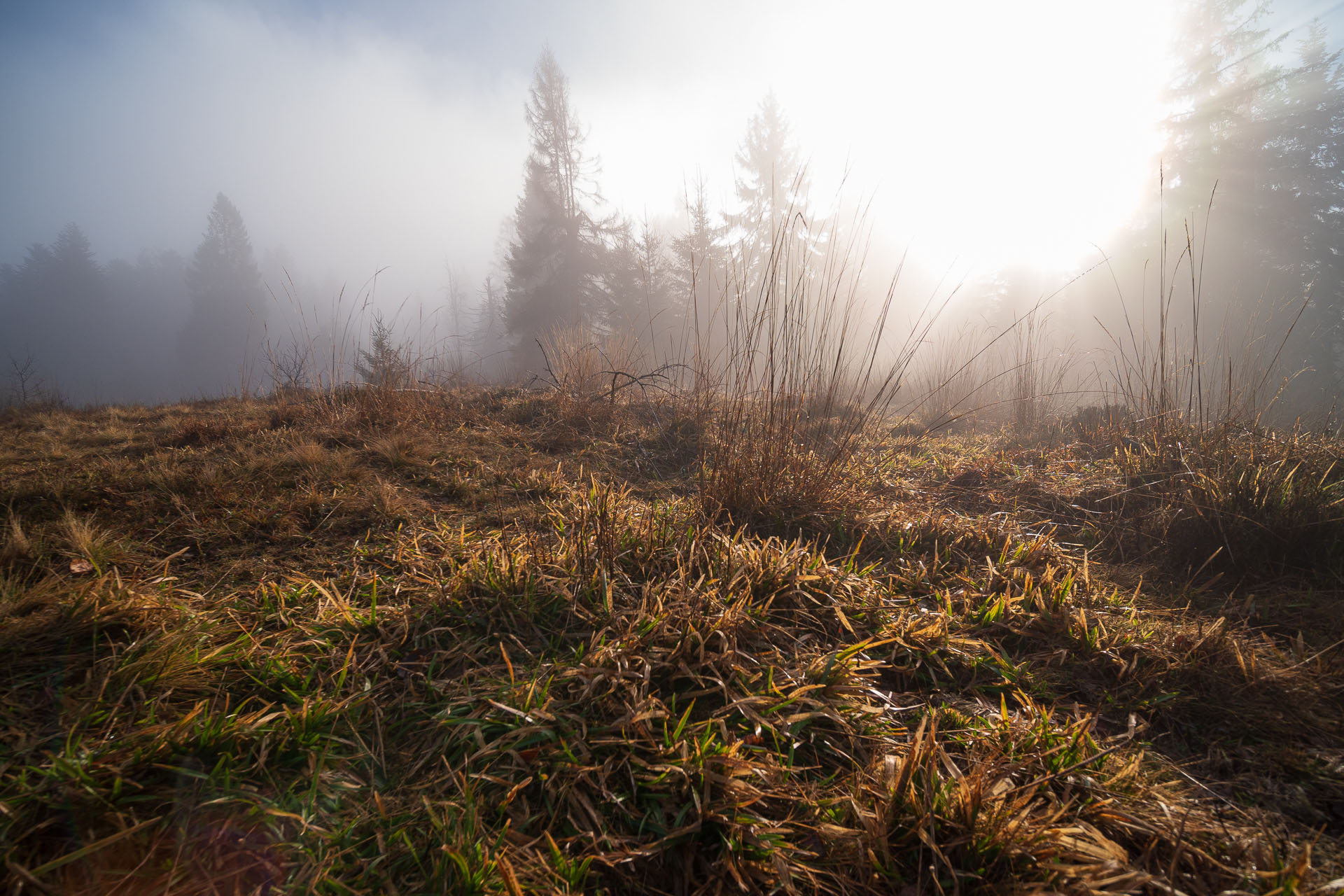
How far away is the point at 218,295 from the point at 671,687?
5242 centimetres

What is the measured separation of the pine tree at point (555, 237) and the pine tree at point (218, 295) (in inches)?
1300

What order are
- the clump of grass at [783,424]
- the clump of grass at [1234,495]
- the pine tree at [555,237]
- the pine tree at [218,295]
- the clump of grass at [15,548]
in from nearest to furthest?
the clump of grass at [15,548]
the clump of grass at [1234,495]
the clump of grass at [783,424]
the pine tree at [555,237]
the pine tree at [218,295]

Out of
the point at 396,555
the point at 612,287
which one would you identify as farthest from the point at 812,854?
the point at 612,287

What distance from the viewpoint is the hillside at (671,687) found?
85 centimetres

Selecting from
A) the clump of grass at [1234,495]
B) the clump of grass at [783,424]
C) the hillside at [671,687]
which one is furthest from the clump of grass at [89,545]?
the clump of grass at [1234,495]

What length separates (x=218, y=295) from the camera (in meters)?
37.6

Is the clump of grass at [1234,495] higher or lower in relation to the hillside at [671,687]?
higher

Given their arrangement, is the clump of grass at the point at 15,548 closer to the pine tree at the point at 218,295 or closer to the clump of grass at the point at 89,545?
the clump of grass at the point at 89,545

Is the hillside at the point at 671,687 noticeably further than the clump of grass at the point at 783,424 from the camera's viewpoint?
No

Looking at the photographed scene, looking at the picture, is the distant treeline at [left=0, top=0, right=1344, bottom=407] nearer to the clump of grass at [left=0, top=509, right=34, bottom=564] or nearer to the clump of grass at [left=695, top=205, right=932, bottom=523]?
the clump of grass at [left=695, top=205, right=932, bottom=523]

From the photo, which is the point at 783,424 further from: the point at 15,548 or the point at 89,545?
the point at 15,548

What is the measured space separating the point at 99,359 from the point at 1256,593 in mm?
63986

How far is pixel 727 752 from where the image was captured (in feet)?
3.28

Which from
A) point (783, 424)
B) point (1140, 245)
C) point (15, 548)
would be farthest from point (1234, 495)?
point (1140, 245)
